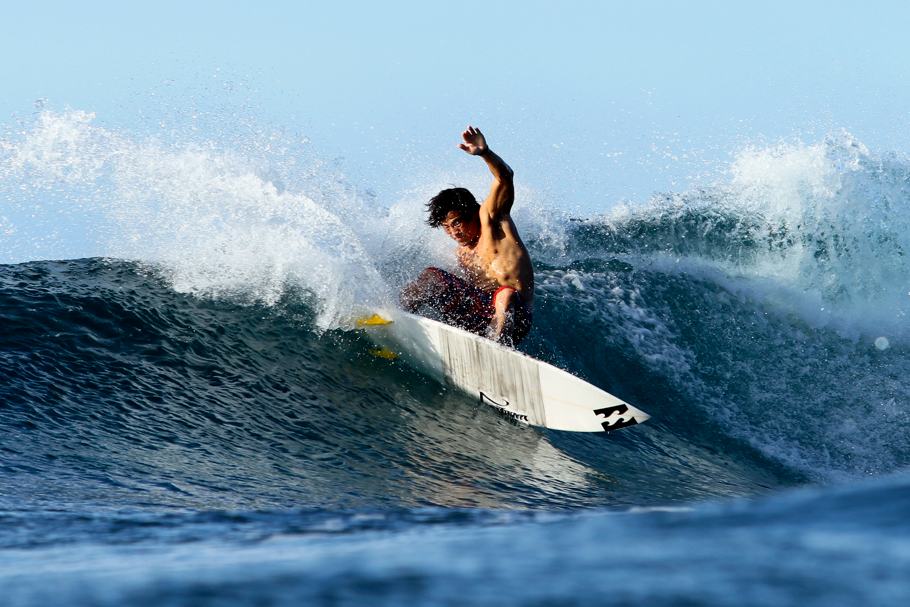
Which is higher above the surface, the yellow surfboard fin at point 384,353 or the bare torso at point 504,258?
the bare torso at point 504,258

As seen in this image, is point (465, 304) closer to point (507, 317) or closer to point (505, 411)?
point (507, 317)

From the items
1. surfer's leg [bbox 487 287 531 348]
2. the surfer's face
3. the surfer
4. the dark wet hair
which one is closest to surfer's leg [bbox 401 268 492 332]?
the surfer

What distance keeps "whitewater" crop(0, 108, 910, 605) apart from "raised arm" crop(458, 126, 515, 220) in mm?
1190

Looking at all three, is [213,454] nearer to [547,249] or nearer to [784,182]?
[547,249]

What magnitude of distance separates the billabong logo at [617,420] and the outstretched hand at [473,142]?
6.28ft

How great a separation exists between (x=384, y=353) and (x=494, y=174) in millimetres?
1690

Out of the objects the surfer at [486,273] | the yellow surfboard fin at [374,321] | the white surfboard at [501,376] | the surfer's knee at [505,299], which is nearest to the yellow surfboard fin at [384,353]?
the white surfboard at [501,376]

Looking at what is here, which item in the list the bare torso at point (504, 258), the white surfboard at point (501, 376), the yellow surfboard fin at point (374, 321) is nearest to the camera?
the white surfboard at point (501, 376)

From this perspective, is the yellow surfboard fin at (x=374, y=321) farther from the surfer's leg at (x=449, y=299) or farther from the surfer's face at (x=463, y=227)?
the surfer's face at (x=463, y=227)

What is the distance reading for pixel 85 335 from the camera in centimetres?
672

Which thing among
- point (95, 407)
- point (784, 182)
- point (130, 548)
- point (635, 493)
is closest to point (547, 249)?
point (784, 182)

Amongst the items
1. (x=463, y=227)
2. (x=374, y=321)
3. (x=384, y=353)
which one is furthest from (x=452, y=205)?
(x=384, y=353)

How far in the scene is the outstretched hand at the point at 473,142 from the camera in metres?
6.44

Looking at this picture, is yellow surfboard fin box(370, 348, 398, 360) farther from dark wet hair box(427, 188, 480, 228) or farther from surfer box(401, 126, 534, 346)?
dark wet hair box(427, 188, 480, 228)
